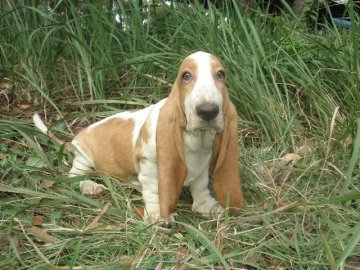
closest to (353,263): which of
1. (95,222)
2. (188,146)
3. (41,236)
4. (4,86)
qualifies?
(188,146)

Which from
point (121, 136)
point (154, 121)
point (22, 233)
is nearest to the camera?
point (22, 233)

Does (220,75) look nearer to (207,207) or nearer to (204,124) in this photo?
(204,124)

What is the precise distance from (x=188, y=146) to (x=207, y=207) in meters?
0.43

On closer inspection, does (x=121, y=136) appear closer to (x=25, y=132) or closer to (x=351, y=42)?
(x=25, y=132)

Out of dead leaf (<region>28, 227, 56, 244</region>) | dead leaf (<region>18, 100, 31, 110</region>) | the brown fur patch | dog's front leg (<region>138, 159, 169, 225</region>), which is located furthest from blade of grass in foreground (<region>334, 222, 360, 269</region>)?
dead leaf (<region>18, 100, 31, 110</region>)

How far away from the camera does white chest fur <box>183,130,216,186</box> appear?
2838 mm

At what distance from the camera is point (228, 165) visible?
2896mm

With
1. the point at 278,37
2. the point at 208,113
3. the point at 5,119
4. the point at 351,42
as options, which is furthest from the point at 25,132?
the point at 351,42

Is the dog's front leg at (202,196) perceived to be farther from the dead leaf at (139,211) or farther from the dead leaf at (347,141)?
the dead leaf at (347,141)

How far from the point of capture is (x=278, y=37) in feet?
15.1

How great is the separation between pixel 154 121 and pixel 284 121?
1298mm

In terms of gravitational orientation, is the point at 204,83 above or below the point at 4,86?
above

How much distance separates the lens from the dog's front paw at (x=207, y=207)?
10.0 ft

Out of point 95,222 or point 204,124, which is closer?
point 204,124
